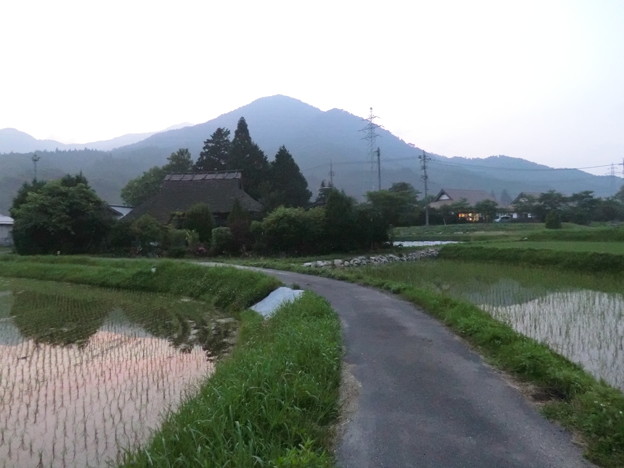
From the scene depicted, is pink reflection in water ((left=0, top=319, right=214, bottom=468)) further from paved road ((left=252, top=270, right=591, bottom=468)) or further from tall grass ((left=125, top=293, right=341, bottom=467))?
paved road ((left=252, top=270, right=591, bottom=468))

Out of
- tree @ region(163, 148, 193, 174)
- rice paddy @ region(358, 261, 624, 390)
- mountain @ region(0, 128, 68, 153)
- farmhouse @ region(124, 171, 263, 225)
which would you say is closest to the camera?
rice paddy @ region(358, 261, 624, 390)

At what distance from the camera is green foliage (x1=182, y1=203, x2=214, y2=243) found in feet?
86.0

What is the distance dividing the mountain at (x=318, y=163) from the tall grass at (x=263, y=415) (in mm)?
55592

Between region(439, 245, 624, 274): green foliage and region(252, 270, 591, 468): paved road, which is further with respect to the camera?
region(439, 245, 624, 274): green foliage

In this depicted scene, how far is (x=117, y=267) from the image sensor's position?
1888 cm

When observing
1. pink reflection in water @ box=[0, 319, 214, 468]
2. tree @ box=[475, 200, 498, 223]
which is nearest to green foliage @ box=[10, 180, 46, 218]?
pink reflection in water @ box=[0, 319, 214, 468]

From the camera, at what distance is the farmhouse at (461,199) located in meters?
49.8

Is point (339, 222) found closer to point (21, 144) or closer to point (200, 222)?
point (200, 222)

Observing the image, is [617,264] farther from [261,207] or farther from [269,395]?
[261,207]

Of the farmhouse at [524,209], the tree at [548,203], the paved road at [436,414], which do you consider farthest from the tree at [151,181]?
the paved road at [436,414]

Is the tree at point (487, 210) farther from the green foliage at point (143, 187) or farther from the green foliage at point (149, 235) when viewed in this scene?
the green foliage at point (149, 235)

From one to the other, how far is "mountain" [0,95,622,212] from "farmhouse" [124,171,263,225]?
93.2 ft

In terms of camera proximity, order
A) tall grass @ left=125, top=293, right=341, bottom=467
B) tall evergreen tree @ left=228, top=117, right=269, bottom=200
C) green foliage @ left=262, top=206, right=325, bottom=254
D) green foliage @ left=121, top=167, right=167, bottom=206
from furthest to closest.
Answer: green foliage @ left=121, top=167, right=167, bottom=206 < tall evergreen tree @ left=228, top=117, right=269, bottom=200 < green foliage @ left=262, top=206, right=325, bottom=254 < tall grass @ left=125, top=293, right=341, bottom=467

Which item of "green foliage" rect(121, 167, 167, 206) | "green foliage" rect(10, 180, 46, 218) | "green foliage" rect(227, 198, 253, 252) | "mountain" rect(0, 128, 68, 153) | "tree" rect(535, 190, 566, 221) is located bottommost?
"green foliage" rect(227, 198, 253, 252)
